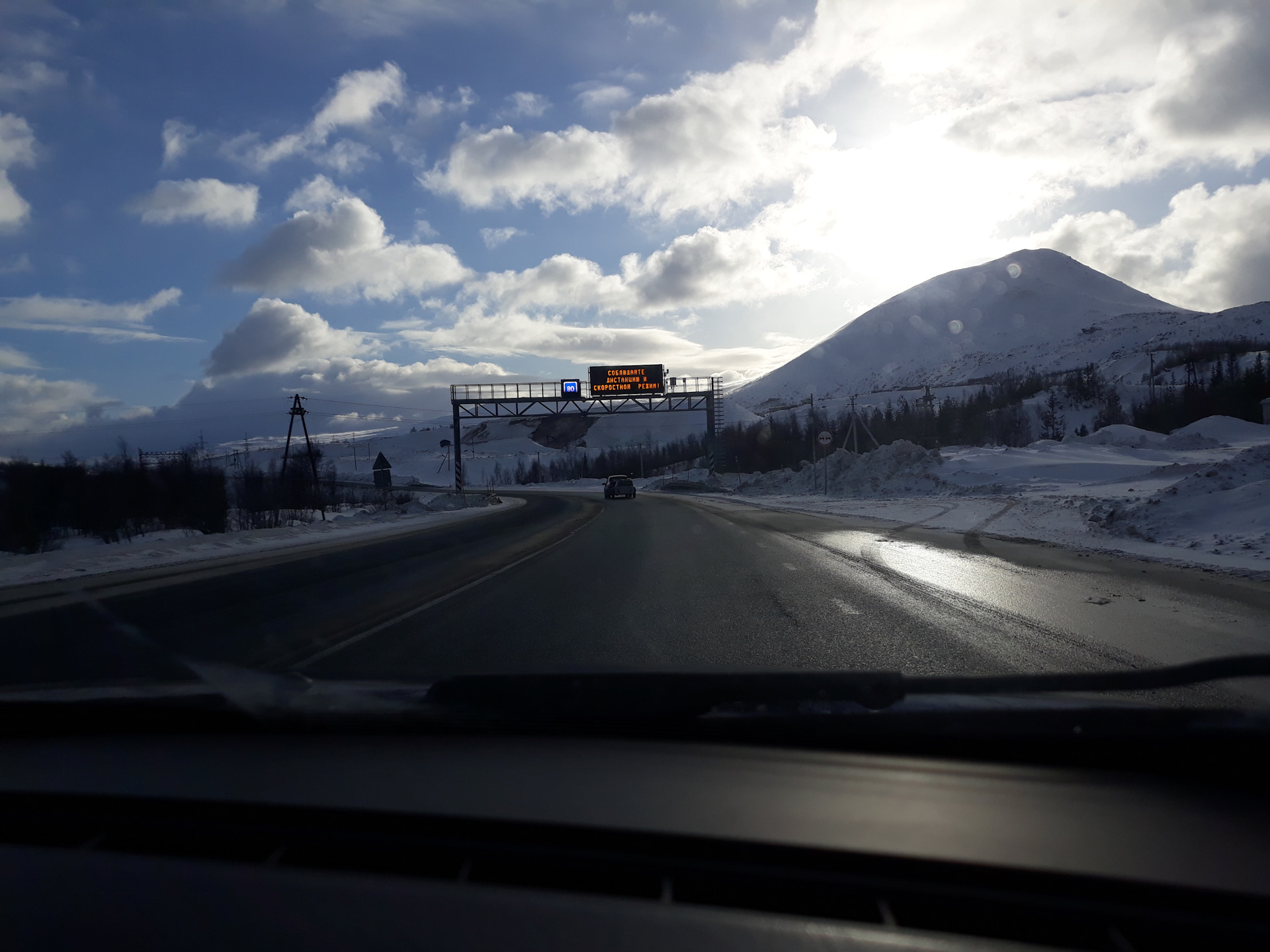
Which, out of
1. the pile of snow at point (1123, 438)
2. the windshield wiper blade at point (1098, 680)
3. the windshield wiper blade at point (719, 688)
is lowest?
the windshield wiper blade at point (1098, 680)

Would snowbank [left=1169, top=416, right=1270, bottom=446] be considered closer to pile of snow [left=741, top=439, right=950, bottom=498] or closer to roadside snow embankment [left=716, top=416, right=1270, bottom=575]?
roadside snow embankment [left=716, top=416, right=1270, bottom=575]

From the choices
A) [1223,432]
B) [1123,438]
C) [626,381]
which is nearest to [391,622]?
[626,381]

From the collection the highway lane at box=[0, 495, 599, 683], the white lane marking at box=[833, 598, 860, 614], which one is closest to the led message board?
the highway lane at box=[0, 495, 599, 683]

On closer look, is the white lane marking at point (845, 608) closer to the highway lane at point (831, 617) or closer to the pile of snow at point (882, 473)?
the highway lane at point (831, 617)

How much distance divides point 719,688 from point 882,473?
38423 millimetres

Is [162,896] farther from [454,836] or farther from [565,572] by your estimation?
[565,572]

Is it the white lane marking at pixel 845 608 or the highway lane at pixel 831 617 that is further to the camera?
the white lane marking at pixel 845 608

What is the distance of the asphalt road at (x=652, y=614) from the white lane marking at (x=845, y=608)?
3 centimetres

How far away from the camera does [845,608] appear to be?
28.3 feet

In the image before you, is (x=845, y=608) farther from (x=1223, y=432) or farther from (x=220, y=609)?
(x=1223, y=432)

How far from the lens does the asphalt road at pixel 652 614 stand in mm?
6316

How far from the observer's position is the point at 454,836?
7.72ft

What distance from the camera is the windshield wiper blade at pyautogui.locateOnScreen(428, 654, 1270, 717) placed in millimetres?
3270

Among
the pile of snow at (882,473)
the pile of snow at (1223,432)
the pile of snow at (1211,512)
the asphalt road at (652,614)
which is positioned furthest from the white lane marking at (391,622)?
the pile of snow at (1223,432)
